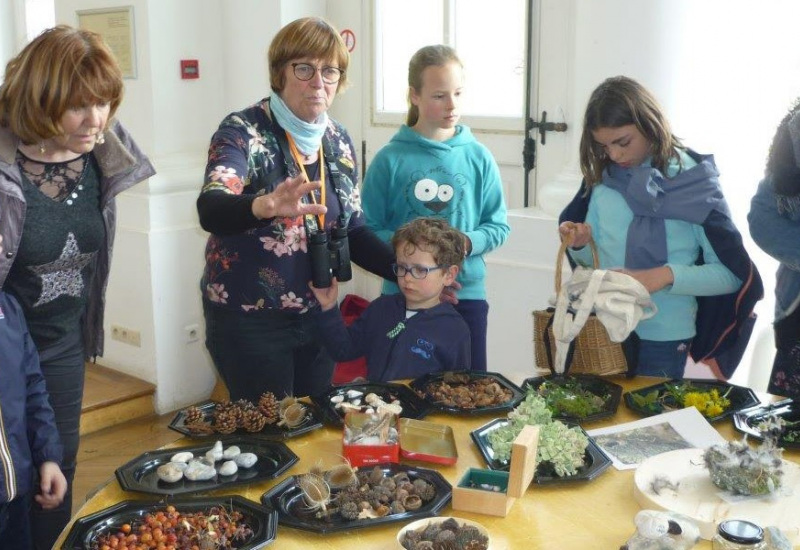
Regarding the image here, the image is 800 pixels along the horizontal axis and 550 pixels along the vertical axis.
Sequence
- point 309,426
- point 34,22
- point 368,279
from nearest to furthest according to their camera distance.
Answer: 1. point 309,426
2. point 368,279
3. point 34,22

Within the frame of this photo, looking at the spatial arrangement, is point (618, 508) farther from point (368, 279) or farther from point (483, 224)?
point (368, 279)

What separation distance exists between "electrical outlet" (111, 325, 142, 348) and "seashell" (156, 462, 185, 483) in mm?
2508

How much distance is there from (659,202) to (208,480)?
49.8 inches

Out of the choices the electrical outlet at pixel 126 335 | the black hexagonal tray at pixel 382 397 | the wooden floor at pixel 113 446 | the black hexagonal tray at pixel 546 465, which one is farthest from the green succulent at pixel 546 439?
the electrical outlet at pixel 126 335

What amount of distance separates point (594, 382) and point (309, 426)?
0.71m

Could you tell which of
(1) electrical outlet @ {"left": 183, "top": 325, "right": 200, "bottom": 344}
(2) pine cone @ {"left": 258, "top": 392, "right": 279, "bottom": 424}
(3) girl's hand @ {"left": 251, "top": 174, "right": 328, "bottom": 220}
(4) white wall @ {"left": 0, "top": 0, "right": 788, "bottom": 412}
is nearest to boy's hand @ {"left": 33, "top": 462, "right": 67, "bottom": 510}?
(2) pine cone @ {"left": 258, "top": 392, "right": 279, "bottom": 424}

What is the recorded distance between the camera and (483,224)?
8.79 ft

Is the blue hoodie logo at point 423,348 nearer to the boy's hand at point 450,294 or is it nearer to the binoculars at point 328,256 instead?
A: the boy's hand at point 450,294

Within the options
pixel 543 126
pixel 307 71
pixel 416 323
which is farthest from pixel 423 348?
pixel 543 126

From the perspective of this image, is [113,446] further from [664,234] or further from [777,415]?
[777,415]

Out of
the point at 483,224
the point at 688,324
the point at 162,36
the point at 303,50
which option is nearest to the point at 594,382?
the point at 688,324

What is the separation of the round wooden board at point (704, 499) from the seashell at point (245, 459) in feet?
2.33

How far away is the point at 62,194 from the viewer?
6.33ft

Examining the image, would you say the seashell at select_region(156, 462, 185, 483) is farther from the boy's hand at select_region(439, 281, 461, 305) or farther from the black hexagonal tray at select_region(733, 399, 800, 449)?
the black hexagonal tray at select_region(733, 399, 800, 449)
